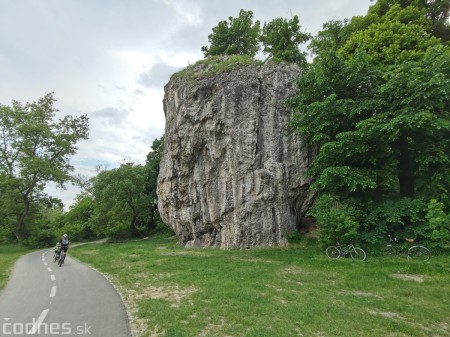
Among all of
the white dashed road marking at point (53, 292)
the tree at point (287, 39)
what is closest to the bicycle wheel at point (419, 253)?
the white dashed road marking at point (53, 292)

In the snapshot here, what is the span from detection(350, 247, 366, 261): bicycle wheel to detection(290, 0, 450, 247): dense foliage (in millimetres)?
777

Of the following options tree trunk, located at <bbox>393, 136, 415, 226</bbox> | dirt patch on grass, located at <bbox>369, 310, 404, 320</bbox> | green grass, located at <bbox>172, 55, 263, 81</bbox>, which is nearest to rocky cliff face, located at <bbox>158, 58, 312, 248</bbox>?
green grass, located at <bbox>172, 55, 263, 81</bbox>

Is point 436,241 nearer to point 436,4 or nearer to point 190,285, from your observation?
point 190,285

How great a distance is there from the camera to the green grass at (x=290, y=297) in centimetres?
679

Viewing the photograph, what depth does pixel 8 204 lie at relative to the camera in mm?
36250

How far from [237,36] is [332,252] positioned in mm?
29325

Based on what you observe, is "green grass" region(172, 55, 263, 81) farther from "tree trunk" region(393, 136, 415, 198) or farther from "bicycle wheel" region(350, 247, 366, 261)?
"bicycle wheel" region(350, 247, 366, 261)

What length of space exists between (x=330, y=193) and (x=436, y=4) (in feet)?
60.2

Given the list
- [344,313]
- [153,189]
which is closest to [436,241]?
[344,313]

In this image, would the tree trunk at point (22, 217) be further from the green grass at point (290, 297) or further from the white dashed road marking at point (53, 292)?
the white dashed road marking at point (53, 292)

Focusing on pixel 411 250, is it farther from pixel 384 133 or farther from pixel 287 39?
pixel 287 39

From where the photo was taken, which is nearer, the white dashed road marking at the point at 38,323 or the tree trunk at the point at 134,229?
the white dashed road marking at the point at 38,323

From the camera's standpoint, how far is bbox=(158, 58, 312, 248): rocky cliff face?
2181 cm

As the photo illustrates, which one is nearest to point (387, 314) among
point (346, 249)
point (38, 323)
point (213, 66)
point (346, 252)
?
point (346, 252)
